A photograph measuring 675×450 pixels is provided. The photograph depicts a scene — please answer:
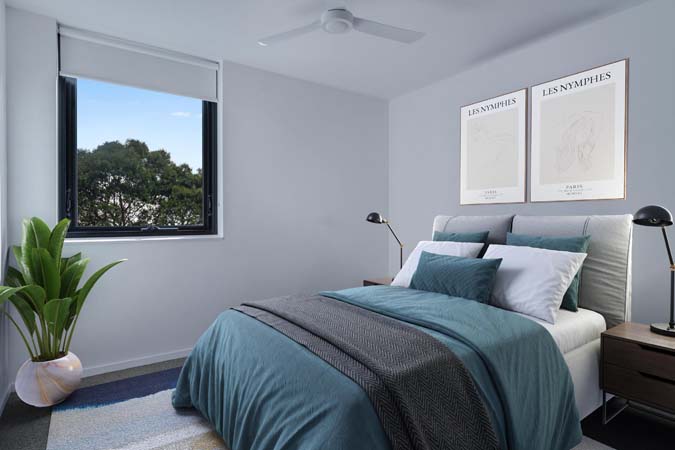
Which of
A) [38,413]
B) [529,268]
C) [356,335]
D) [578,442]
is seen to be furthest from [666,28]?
[38,413]

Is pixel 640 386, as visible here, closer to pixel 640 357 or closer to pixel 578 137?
pixel 640 357

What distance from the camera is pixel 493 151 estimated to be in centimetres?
→ 335

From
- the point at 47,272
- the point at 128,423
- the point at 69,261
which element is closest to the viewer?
the point at 128,423

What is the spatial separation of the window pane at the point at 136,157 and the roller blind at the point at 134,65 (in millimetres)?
130

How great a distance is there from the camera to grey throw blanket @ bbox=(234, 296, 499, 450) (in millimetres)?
1263

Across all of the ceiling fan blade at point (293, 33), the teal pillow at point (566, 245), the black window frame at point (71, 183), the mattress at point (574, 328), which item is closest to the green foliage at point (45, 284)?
the black window frame at point (71, 183)

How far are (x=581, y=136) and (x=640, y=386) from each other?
1693 mm

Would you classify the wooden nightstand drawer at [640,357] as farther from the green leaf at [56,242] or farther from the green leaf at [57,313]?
the green leaf at [56,242]

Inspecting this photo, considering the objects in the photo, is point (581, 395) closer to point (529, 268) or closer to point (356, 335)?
point (529, 268)

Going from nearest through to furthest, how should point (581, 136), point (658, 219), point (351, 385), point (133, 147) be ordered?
1. point (351, 385)
2. point (658, 219)
3. point (581, 136)
4. point (133, 147)

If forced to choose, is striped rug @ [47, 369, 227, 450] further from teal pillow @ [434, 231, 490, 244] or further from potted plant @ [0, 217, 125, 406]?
teal pillow @ [434, 231, 490, 244]

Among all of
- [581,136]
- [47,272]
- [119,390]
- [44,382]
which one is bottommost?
[119,390]

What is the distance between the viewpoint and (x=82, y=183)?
293 cm

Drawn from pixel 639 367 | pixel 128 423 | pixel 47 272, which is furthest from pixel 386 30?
pixel 128 423
